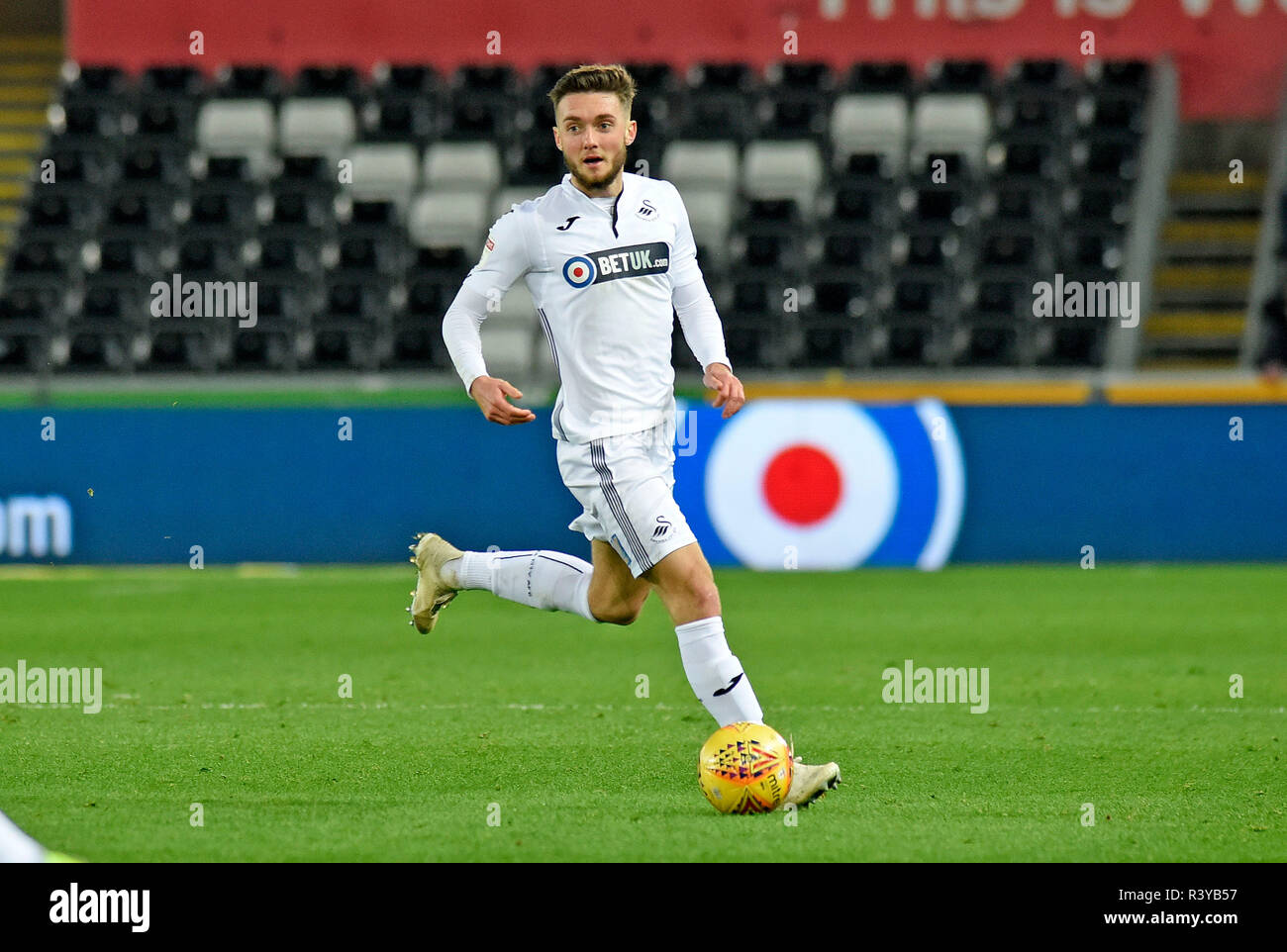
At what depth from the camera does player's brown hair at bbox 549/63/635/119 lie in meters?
6.22

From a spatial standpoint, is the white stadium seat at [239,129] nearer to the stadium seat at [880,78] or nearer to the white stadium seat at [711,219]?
the white stadium seat at [711,219]

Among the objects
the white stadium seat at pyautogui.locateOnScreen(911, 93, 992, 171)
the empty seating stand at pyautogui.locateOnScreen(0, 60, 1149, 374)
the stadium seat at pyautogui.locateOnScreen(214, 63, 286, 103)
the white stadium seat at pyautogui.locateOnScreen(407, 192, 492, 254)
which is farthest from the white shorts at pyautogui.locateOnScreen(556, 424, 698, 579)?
the stadium seat at pyautogui.locateOnScreen(214, 63, 286, 103)

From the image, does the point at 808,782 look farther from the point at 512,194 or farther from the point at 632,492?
the point at 512,194

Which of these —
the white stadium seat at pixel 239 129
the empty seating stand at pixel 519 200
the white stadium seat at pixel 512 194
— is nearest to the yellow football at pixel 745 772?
the empty seating stand at pixel 519 200

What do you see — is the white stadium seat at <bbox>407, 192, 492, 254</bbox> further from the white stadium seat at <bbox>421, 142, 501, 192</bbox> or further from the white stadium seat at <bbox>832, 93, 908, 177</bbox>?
the white stadium seat at <bbox>832, 93, 908, 177</bbox>

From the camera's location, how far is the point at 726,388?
20.1 feet

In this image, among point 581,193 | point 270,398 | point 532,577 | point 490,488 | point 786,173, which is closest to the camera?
point 581,193

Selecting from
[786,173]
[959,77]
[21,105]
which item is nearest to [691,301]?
→ [786,173]

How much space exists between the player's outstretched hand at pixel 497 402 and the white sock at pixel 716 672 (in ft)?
2.62

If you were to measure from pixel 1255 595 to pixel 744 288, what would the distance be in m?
6.39

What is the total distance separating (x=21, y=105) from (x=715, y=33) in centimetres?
764

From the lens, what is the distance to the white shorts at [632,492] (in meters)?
6.20
